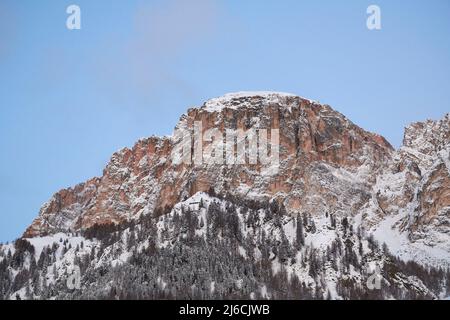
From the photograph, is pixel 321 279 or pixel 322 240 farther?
pixel 322 240

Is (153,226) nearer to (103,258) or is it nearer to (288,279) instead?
(103,258)

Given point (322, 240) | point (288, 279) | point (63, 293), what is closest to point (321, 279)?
point (288, 279)

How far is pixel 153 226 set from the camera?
7628 inches

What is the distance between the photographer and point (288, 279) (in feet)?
568

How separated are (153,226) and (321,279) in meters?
37.5
